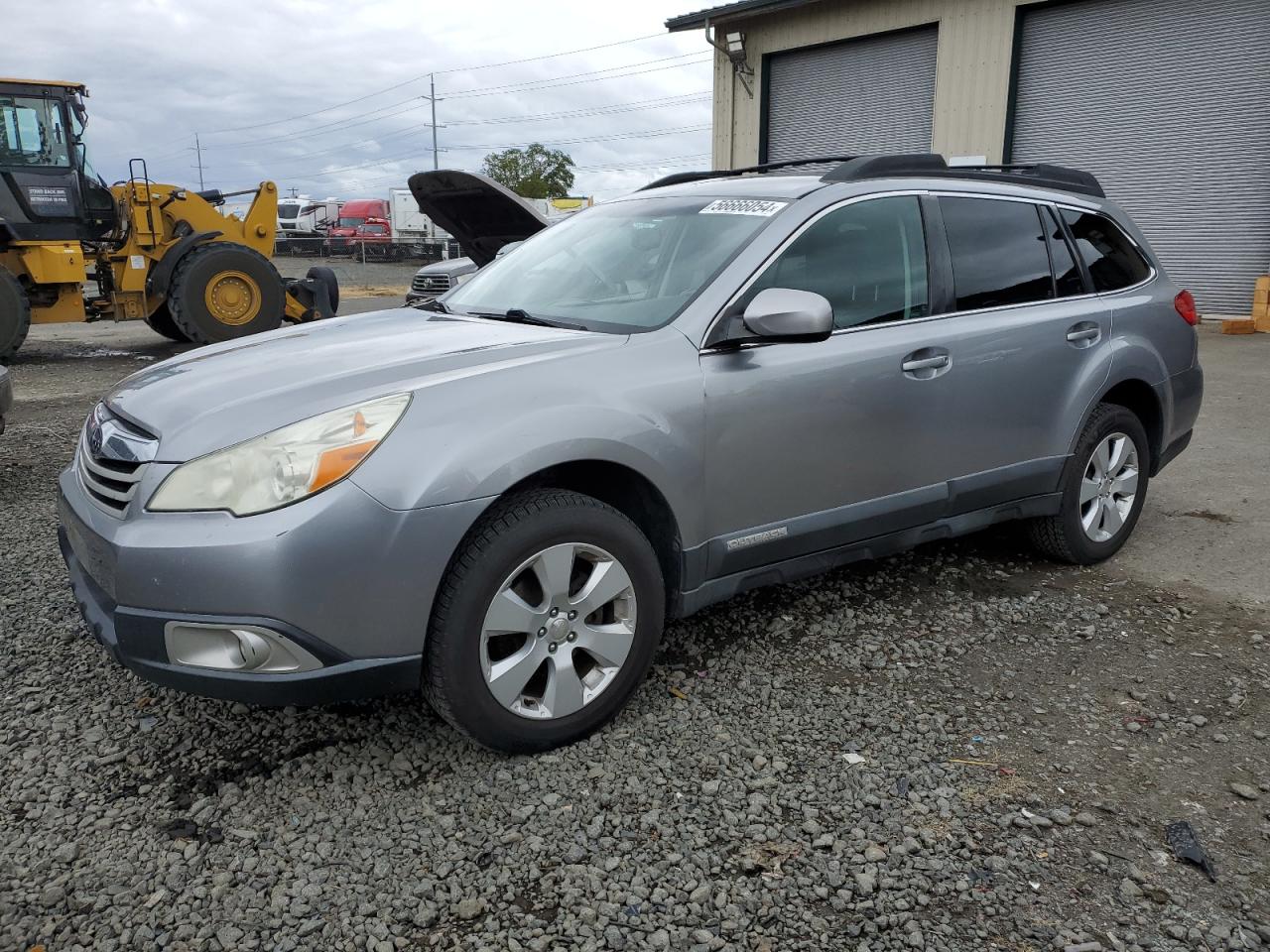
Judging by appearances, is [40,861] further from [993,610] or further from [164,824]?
[993,610]

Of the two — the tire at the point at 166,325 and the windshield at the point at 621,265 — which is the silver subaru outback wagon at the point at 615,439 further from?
the tire at the point at 166,325

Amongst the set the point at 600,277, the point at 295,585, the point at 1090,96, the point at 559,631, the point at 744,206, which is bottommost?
the point at 559,631

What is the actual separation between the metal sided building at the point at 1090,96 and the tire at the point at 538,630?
41.6 feet

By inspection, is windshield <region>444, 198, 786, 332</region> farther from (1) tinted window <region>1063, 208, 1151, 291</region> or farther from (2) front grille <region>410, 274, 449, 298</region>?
(2) front grille <region>410, 274, 449, 298</region>

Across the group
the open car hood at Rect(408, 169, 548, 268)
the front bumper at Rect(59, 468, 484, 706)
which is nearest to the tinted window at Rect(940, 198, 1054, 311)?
the front bumper at Rect(59, 468, 484, 706)

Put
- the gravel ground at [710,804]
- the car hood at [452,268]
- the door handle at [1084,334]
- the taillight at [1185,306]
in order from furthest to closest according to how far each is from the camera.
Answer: the car hood at [452,268], the taillight at [1185,306], the door handle at [1084,334], the gravel ground at [710,804]

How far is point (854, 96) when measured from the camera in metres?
16.4

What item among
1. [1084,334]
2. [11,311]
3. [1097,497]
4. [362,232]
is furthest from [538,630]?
[362,232]

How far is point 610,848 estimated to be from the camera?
247 cm

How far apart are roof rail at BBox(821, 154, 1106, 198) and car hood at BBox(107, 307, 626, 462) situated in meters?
1.27

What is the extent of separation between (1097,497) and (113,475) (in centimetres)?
385

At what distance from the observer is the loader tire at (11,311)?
35.5 feet

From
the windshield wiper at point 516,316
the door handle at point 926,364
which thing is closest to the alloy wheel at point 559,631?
the windshield wiper at point 516,316

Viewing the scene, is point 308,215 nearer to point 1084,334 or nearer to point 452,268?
point 452,268
